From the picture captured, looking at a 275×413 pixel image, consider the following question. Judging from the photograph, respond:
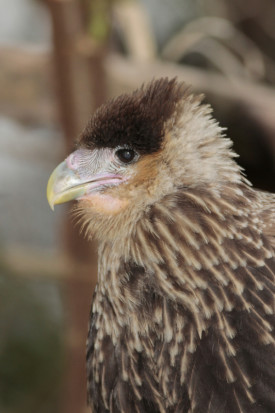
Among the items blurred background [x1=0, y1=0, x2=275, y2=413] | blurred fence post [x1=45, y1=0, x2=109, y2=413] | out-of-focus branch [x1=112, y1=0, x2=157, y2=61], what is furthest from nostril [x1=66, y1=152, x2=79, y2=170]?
out-of-focus branch [x1=112, y1=0, x2=157, y2=61]

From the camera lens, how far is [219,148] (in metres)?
1.62

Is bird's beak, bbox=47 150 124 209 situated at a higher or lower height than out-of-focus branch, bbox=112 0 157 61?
lower

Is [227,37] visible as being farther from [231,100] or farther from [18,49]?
[18,49]

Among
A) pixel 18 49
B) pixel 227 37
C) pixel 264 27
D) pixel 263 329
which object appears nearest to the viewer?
pixel 263 329

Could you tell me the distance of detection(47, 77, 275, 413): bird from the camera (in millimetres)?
1504

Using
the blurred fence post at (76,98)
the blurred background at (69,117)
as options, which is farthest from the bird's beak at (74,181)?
the blurred background at (69,117)

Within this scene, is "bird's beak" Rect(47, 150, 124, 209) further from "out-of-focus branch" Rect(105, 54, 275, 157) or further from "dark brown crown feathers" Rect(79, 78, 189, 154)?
"out-of-focus branch" Rect(105, 54, 275, 157)

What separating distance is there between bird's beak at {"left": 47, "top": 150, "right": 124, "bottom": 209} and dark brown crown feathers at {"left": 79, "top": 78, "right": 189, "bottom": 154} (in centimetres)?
8

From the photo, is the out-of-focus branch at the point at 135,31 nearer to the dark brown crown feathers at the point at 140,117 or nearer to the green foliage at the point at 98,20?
the green foliage at the point at 98,20

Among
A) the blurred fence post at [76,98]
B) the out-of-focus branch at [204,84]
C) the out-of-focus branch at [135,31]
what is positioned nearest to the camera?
the blurred fence post at [76,98]

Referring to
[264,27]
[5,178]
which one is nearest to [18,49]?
[5,178]

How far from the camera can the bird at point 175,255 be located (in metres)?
1.50

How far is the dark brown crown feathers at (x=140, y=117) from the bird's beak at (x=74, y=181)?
82 mm

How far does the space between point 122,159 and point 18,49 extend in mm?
1500
